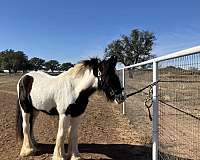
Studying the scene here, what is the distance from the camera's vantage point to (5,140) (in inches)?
283

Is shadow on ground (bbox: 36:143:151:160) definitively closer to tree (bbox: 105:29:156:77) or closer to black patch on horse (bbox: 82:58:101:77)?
black patch on horse (bbox: 82:58:101:77)

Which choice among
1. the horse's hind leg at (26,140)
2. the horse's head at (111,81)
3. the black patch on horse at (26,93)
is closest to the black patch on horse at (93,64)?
the horse's head at (111,81)

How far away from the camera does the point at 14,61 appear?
293 feet

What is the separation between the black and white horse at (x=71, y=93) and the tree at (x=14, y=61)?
84.5 meters

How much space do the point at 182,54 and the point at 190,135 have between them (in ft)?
12.4

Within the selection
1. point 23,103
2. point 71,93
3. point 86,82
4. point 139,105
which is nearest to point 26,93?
point 23,103

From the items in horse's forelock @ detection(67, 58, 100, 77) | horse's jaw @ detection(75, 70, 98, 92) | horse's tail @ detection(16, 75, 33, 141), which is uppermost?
horse's forelock @ detection(67, 58, 100, 77)

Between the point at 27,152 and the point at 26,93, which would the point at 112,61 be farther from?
the point at 27,152

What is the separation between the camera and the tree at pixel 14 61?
292 feet

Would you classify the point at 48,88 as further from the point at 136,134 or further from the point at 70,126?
the point at 136,134

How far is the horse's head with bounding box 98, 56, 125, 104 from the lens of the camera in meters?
5.10

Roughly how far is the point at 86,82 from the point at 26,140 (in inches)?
66.4

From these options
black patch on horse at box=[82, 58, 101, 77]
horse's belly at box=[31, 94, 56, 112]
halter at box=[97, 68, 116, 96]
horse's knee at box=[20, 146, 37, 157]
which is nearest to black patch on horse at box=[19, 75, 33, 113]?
horse's belly at box=[31, 94, 56, 112]

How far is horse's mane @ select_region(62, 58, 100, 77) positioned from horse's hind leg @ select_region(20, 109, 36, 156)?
1.24 metres
